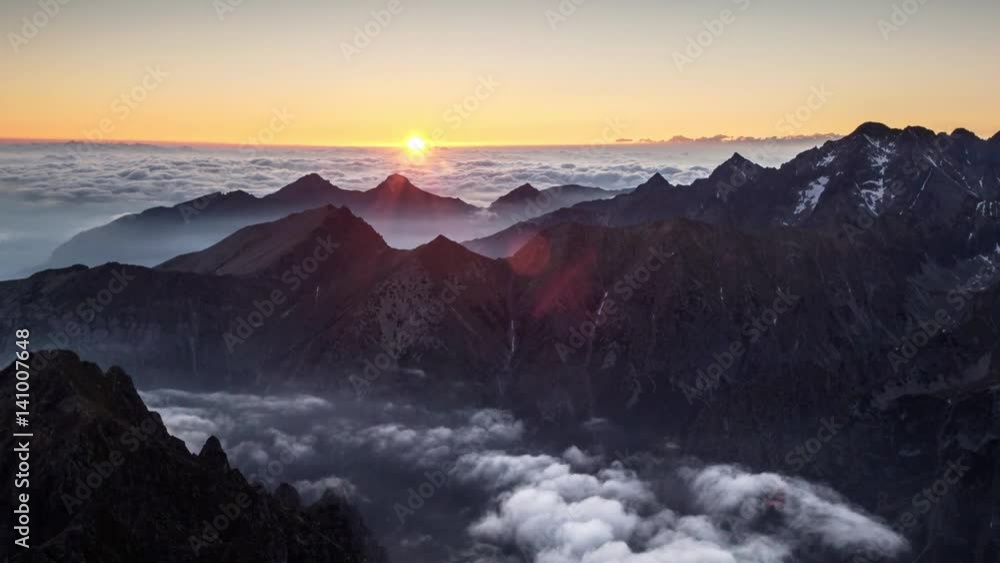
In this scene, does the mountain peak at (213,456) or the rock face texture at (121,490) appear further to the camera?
the mountain peak at (213,456)

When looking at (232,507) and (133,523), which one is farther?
(232,507)

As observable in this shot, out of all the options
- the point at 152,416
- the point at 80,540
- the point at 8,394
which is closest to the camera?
the point at 80,540

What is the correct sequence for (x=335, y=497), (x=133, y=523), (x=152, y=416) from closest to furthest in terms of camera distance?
1. (x=133, y=523)
2. (x=152, y=416)
3. (x=335, y=497)

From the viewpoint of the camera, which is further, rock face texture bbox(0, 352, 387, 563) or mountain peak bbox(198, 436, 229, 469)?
mountain peak bbox(198, 436, 229, 469)

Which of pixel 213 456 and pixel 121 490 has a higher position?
pixel 121 490

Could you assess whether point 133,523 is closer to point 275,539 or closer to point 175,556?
point 175,556

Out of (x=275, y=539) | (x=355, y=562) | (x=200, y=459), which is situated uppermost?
(x=200, y=459)

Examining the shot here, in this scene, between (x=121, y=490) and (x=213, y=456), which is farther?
(x=213, y=456)

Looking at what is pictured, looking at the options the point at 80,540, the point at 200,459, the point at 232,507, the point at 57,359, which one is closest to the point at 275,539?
the point at 232,507
